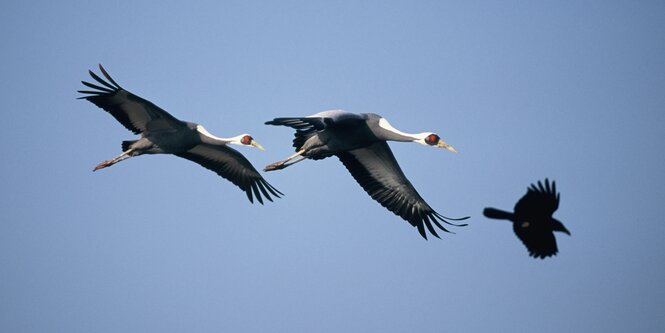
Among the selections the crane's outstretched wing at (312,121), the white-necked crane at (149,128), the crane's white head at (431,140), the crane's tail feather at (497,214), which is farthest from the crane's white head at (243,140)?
the crane's tail feather at (497,214)

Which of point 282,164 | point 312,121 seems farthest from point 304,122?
point 282,164

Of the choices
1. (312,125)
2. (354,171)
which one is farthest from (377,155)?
(312,125)

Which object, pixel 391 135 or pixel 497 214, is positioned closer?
pixel 497 214

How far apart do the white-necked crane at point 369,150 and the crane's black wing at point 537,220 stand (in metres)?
4.33

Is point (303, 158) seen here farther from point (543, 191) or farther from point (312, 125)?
point (543, 191)

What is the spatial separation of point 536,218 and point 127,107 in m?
7.59

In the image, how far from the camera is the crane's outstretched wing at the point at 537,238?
9375mm

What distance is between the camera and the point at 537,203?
30.2 ft

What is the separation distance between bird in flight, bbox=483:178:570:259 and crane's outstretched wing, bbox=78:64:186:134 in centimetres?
674

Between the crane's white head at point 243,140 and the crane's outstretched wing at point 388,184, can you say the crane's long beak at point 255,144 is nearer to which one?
the crane's white head at point 243,140

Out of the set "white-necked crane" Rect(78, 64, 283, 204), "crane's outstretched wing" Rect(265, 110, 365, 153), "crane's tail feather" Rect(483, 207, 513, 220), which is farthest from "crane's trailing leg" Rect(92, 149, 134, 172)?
"crane's tail feather" Rect(483, 207, 513, 220)

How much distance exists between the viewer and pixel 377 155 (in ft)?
47.6

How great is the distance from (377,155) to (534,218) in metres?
5.42

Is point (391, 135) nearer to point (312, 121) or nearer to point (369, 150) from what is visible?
point (369, 150)
